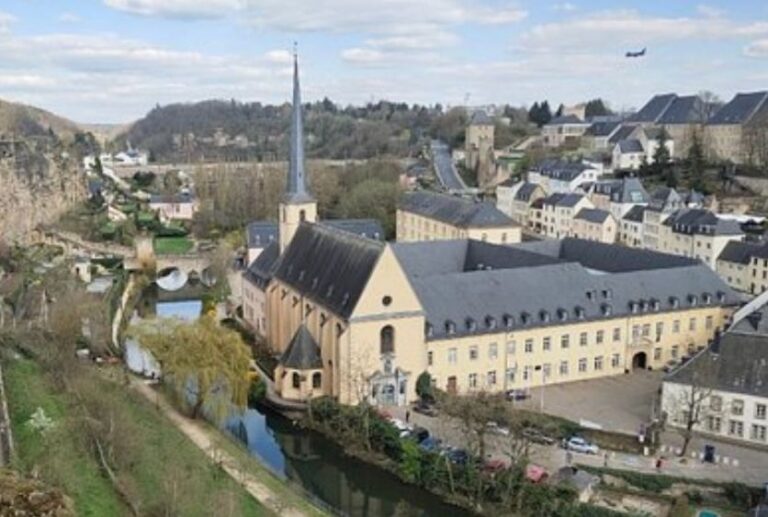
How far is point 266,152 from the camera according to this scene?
139 m

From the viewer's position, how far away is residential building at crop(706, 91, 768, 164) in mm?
80062

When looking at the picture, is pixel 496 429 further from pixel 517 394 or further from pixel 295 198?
pixel 295 198

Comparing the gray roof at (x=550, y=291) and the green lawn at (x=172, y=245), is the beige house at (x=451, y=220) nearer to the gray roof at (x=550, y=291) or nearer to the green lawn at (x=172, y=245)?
the gray roof at (x=550, y=291)

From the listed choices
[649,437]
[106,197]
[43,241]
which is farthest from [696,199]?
[106,197]

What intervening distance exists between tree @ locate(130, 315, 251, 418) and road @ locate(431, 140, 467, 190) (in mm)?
67484

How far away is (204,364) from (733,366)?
66.3ft

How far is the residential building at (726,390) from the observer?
30922 mm

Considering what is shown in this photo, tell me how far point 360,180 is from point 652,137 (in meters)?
32.5

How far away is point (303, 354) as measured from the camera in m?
36.0

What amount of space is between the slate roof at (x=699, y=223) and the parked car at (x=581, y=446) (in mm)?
33190

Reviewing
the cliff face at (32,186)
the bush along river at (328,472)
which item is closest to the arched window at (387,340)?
the bush along river at (328,472)

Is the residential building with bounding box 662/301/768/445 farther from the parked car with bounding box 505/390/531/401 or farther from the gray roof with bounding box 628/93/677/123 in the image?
the gray roof with bounding box 628/93/677/123

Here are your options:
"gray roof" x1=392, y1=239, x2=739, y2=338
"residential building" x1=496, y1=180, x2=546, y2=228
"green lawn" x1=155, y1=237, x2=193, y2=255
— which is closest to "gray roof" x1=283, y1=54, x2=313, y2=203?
"gray roof" x1=392, y1=239, x2=739, y2=338

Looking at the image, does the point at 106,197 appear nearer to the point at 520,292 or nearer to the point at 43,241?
the point at 43,241
